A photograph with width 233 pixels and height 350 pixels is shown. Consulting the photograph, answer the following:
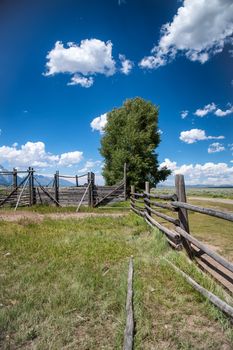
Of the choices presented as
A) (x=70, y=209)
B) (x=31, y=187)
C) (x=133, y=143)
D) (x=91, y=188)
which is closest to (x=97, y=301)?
(x=70, y=209)

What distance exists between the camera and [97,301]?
4.04m

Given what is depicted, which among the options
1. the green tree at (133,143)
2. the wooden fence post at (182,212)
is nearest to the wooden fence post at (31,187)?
the green tree at (133,143)

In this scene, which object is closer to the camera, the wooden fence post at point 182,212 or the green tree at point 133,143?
the wooden fence post at point 182,212

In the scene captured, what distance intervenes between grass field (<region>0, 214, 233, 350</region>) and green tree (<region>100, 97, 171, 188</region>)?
76.8ft

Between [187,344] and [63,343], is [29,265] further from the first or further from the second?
[187,344]

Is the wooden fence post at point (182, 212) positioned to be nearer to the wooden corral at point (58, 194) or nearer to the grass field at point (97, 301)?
the grass field at point (97, 301)

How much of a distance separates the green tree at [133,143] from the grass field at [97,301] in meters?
23.4

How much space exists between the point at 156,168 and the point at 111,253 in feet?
89.3

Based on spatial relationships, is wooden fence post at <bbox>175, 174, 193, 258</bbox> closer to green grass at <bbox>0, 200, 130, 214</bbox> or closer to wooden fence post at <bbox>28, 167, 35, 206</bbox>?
green grass at <bbox>0, 200, 130, 214</bbox>

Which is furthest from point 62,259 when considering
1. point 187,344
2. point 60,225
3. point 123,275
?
point 60,225

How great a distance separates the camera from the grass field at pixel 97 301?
10.2 feet

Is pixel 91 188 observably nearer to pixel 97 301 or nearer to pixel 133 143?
pixel 133 143

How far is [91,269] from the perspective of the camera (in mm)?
5379

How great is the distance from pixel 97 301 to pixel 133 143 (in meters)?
27.4
